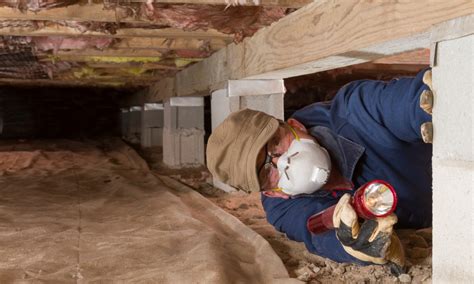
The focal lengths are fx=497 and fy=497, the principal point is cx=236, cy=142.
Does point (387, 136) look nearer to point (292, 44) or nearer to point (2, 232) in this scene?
point (292, 44)

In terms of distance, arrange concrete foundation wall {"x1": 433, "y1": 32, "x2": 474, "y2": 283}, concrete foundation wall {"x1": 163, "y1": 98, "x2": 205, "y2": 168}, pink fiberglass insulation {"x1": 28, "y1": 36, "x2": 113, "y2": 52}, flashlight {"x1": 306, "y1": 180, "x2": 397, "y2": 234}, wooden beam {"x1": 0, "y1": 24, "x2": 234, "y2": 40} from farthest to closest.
→ concrete foundation wall {"x1": 163, "y1": 98, "x2": 205, "y2": 168} < pink fiberglass insulation {"x1": 28, "y1": 36, "x2": 113, "y2": 52} < wooden beam {"x1": 0, "y1": 24, "x2": 234, "y2": 40} < flashlight {"x1": 306, "y1": 180, "x2": 397, "y2": 234} < concrete foundation wall {"x1": 433, "y1": 32, "x2": 474, "y2": 283}

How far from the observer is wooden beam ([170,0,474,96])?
1909mm

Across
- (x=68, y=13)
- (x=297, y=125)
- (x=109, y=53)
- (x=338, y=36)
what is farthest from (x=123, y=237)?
(x=109, y=53)

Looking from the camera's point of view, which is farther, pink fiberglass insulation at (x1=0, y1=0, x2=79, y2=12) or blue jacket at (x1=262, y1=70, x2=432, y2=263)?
pink fiberglass insulation at (x1=0, y1=0, x2=79, y2=12)

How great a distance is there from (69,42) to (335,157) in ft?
9.57

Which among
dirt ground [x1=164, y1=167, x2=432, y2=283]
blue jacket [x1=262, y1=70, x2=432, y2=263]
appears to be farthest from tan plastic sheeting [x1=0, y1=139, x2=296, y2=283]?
blue jacket [x1=262, y1=70, x2=432, y2=263]

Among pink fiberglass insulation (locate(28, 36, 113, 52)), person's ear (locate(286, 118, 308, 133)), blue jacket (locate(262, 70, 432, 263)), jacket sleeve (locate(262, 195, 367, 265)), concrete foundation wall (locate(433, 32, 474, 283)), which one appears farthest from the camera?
pink fiberglass insulation (locate(28, 36, 113, 52))

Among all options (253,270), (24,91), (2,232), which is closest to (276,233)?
(253,270)

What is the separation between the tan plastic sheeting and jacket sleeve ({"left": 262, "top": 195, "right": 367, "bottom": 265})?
167 mm

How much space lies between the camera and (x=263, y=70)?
140 inches

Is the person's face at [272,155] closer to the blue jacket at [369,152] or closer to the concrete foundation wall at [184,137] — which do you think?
the blue jacket at [369,152]

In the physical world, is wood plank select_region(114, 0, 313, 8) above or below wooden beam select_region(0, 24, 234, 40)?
above

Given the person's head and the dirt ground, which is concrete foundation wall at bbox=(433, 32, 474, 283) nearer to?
the dirt ground

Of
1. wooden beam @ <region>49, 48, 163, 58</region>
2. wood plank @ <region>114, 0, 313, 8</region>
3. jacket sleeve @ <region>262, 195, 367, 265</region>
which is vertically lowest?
jacket sleeve @ <region>262, 195, 367, 265</region>
